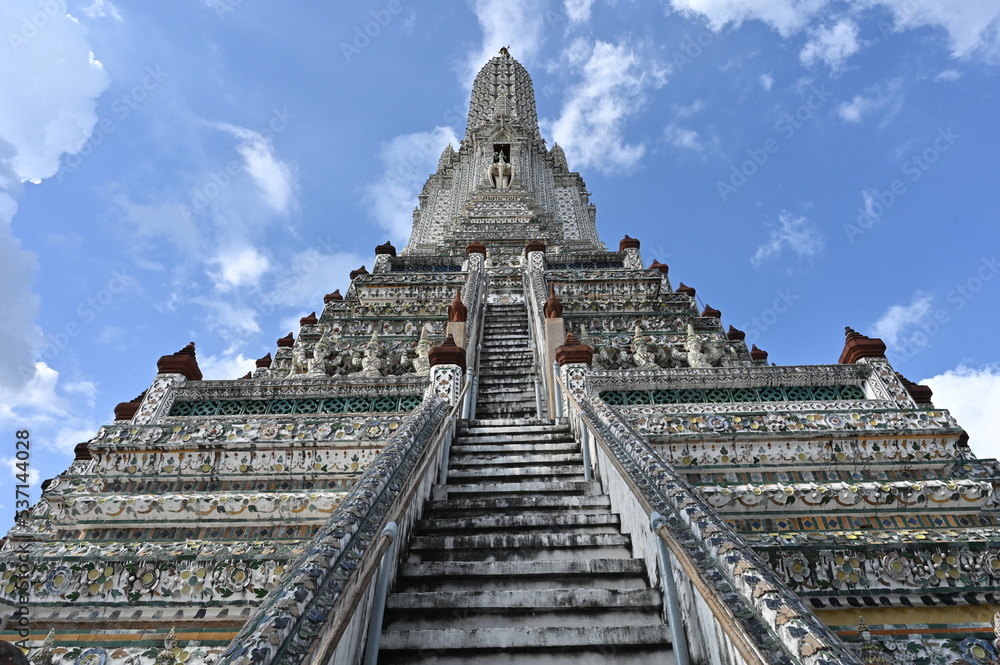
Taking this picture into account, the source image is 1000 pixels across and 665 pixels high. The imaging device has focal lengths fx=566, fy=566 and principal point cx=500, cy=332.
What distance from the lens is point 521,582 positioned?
12.0 ft

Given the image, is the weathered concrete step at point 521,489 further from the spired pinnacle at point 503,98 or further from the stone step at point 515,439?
the spired pinnacle at point 503,98

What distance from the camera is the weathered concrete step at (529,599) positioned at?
333cm

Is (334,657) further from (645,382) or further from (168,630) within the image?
(645,382)

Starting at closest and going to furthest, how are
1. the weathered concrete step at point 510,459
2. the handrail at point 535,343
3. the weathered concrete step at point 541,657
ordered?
1. the weathered concrete step at point 541,657
2. the weathered concrete step at point 510,459
3. the handrail at point 535,343

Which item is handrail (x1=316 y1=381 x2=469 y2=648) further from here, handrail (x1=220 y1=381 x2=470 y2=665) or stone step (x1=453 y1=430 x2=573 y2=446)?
stone step (x1=453 y1=430 x2=573 y2=446)

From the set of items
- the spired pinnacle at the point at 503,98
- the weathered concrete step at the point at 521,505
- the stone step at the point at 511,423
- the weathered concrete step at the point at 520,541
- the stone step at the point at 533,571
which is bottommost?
the stone step at the point at 533,571

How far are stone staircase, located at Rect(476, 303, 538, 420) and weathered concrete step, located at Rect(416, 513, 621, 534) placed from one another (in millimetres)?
3419

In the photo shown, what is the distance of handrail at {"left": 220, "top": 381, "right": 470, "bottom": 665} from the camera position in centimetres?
203

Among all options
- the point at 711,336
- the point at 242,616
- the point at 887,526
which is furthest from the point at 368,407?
the point at 711,336

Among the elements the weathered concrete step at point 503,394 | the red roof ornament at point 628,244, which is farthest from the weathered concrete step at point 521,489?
the red roof ornament at point 628,244

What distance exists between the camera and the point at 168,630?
3.72m

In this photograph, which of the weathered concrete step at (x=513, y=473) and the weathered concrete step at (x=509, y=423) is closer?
the weathered concrete step at (x=513, y=473)

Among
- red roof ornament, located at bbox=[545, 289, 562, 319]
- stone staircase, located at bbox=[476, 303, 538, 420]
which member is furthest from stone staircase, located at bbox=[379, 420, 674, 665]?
red roof ornament, located at bbox=[545, 289, 562, 319]

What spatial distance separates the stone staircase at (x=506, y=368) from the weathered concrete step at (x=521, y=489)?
8.96 feet
